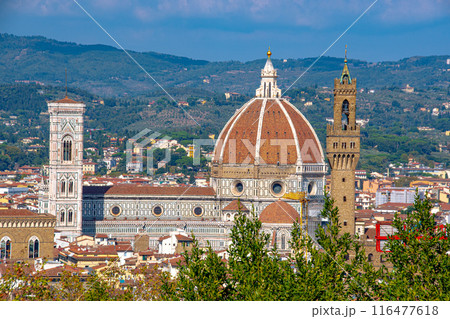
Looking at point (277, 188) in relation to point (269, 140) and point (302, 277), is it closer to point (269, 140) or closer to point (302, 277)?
point (269, 140)

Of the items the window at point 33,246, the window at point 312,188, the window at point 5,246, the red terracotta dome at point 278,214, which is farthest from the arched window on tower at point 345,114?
the window at point 312,188

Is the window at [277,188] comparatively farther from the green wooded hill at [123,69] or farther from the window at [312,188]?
the green wooded hill at [123,69]

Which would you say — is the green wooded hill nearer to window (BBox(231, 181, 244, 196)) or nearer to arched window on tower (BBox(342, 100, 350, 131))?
window (BBox(231, 181, 244, 196))

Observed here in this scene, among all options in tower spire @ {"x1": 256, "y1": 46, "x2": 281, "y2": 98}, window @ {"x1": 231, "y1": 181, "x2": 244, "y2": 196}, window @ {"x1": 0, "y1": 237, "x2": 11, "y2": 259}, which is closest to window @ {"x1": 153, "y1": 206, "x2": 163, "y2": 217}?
window @ {"x1": 231, "y1": 181, "x2": 244, "y2": 196}

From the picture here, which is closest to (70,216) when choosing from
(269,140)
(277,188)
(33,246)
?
(33,246)
